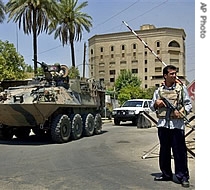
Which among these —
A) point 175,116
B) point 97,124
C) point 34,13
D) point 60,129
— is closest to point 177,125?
point 175,116

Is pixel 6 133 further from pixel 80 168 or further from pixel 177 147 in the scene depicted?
pixel 177 147

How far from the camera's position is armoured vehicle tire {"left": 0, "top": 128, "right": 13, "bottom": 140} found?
14320 mm

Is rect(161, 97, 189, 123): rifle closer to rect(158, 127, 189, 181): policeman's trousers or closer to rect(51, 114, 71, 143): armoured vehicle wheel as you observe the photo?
rect(158, 127, 189, 181): policeman's trousers

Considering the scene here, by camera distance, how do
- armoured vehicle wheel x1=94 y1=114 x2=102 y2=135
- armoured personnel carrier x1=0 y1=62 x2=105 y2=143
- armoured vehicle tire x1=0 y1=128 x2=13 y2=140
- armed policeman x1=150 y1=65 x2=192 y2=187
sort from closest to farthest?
armed policeman x1=150 y1=65 x2=192 y2=187, armoured personnel carrier x1=0 y1=62 x2=105 y2=143, armoured vehicle tire x1=0 y1=128 x2=13 y2=140, armoured vehicle wheel x1=94 y1=114 x2=102 y2=135

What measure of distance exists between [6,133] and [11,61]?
15.2m

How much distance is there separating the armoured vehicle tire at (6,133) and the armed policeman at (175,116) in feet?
29.6

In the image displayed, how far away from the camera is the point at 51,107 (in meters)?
12.4

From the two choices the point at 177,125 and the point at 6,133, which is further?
the point at 6,133

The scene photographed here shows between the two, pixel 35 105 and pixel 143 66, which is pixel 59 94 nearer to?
pixel 35 105

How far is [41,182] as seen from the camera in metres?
6.62

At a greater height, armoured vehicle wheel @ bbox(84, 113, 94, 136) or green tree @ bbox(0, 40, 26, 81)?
green tree @ bbox(0, 40, 26, 81)

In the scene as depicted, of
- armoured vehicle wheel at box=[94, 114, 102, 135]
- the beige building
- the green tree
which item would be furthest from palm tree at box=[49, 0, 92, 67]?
the beige building

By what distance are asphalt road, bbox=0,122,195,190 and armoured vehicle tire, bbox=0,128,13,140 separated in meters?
2.37
